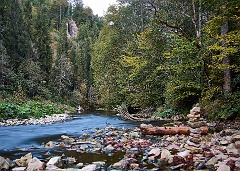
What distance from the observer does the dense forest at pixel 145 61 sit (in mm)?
9875

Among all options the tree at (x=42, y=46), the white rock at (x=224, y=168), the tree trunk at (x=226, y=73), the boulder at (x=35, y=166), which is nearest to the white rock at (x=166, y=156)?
the white rock at (x=224, y=168)

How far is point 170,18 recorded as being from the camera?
1570 cm

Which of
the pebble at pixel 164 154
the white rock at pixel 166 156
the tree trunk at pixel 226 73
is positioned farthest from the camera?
the tree trunk at pixel 226 73

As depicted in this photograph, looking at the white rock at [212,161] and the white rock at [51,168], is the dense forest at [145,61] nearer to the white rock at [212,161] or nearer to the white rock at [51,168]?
the white rock at [212,161]

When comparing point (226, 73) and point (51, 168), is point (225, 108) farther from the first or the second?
point (51, 168)

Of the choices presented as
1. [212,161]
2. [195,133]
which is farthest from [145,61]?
[212,161]

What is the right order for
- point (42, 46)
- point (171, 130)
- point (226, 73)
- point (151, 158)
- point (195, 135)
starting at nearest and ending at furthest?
point (151, 158) → point (195, 135) → point (171, 130) → point (226, 73) → point (42, 46)

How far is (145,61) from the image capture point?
16.7 m

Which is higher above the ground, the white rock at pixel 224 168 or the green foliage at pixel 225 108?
the green foliage at pixel 225 108

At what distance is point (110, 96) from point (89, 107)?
1334 centimetres

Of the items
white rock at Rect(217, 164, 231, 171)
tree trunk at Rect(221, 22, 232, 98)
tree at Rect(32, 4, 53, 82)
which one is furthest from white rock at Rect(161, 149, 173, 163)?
tree at Rect(32, 4, 53, 82)

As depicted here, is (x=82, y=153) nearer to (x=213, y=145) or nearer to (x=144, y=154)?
(x=144, y=154)

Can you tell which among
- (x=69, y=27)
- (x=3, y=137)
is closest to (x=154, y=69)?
(x=3, y=137)

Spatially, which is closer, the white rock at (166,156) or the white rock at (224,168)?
the white rock at (224,168)
